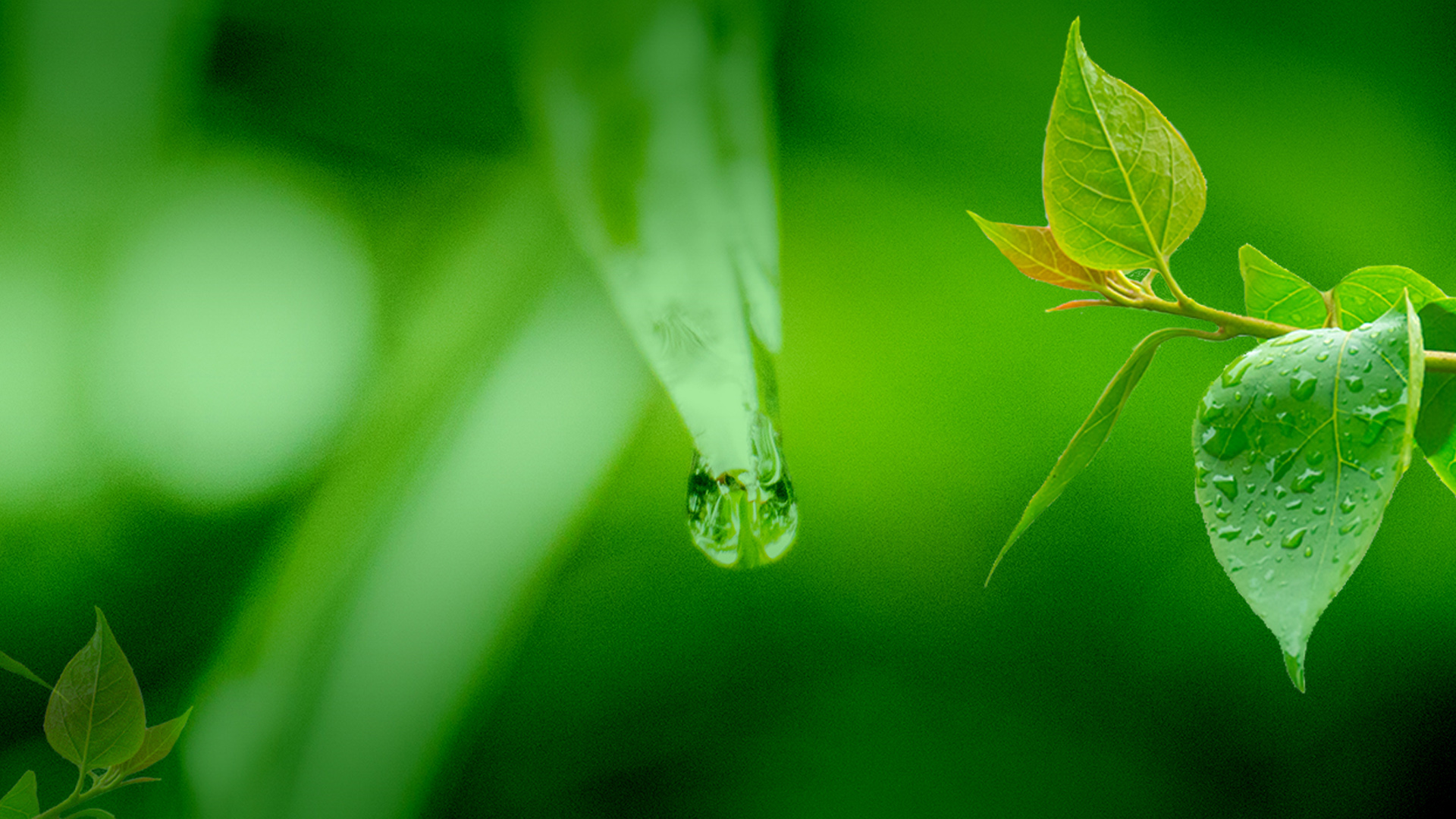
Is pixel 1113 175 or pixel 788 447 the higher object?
pixel 1113 175

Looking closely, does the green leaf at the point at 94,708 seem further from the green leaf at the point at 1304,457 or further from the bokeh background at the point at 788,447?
the bokeh background at the point at 788,447

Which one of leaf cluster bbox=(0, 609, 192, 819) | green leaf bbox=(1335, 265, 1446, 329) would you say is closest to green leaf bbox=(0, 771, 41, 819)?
leaf cluster bbox=(0, 609, 192, 819)

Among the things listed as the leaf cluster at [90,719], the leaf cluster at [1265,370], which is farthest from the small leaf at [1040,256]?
the leaf cluster at [90,719]

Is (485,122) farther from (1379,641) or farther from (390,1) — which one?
(1379,641)

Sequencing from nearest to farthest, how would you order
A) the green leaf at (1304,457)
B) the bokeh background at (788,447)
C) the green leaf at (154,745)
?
the green leaf at (1304,457) < the green leaf at (154,745) < the bokeh background at (788,447)

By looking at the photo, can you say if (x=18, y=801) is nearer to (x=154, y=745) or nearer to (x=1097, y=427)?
(x=154, y=745)

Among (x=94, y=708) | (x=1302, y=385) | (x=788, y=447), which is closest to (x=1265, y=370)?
(x=1302, y=385)

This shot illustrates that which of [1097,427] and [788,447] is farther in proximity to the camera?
[788,447]
